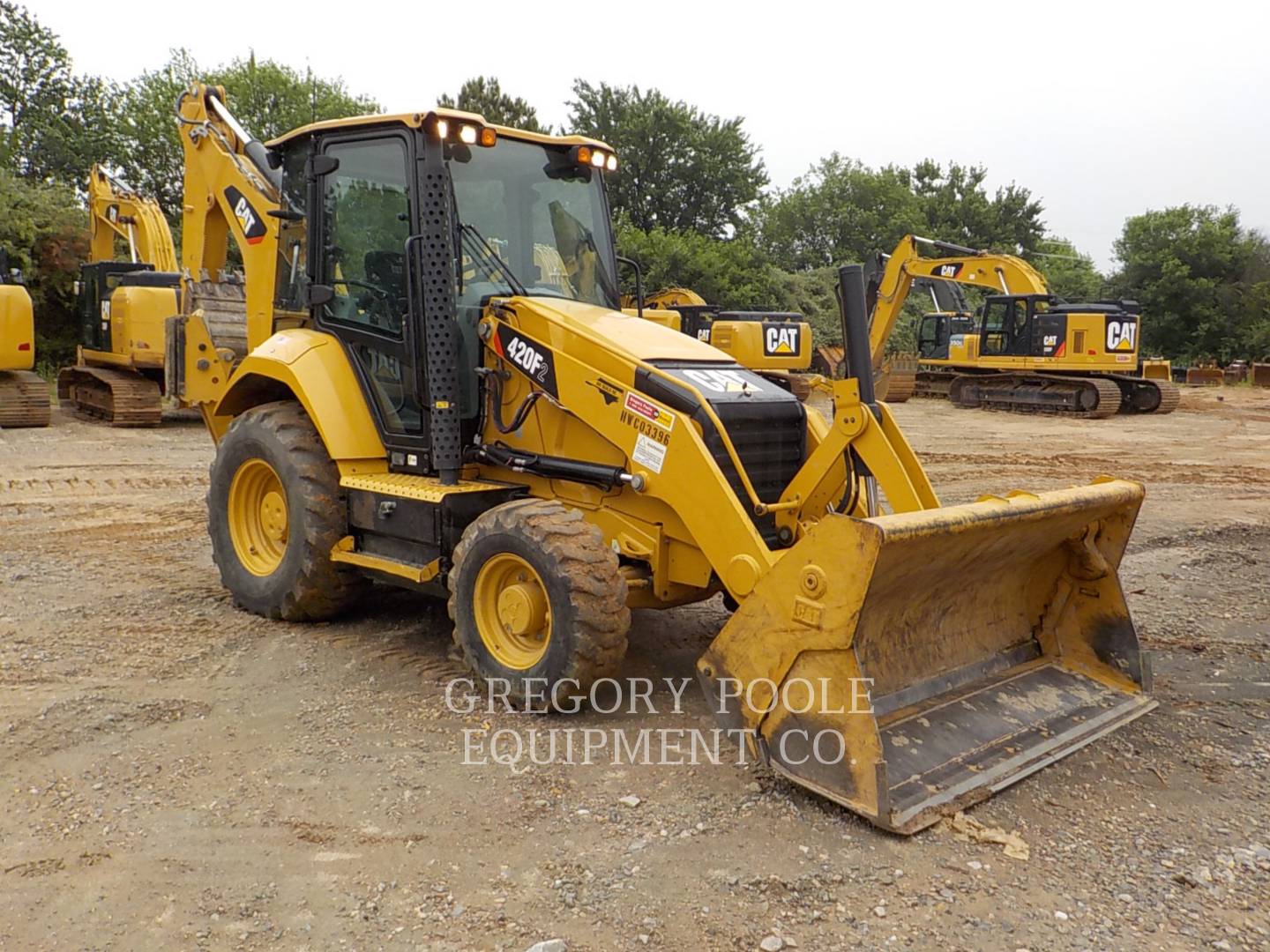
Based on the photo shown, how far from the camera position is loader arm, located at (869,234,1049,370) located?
68.2 ft

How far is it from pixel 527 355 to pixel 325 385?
1240mm

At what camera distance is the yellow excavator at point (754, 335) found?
2133 centimetres

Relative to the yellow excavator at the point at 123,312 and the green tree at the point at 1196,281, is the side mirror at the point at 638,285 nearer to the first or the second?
the yellow excavator at the point at 123,312

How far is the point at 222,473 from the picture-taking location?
617cm

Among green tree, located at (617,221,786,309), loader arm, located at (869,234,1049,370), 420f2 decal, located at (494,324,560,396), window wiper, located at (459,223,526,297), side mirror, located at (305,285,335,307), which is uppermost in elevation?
green tree, located at (617,221,786,309)

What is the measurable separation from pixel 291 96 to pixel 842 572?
42.3 m

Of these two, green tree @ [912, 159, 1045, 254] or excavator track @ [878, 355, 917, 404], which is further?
green tree @ [912, 159, 1045, 254]

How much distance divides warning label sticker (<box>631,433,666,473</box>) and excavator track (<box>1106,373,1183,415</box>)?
19.8 meters

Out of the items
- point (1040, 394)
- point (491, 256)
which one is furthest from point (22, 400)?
point (1040, 394)

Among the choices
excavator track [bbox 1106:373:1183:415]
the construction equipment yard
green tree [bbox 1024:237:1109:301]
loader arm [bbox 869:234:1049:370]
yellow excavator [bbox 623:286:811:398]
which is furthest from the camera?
green tree [bbox 1024:237:1109:301]

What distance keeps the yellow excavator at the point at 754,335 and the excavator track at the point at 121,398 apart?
9.25m

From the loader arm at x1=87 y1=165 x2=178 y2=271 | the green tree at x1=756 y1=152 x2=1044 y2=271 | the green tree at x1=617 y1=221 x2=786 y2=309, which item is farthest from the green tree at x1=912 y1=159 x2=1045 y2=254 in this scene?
the loader arm at x1=87 y1=165 x2=178 y2=271

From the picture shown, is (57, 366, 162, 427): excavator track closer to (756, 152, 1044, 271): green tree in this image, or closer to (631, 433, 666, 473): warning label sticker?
(631, 433, 666, 473): warning label sticker

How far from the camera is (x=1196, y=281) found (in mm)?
42312
